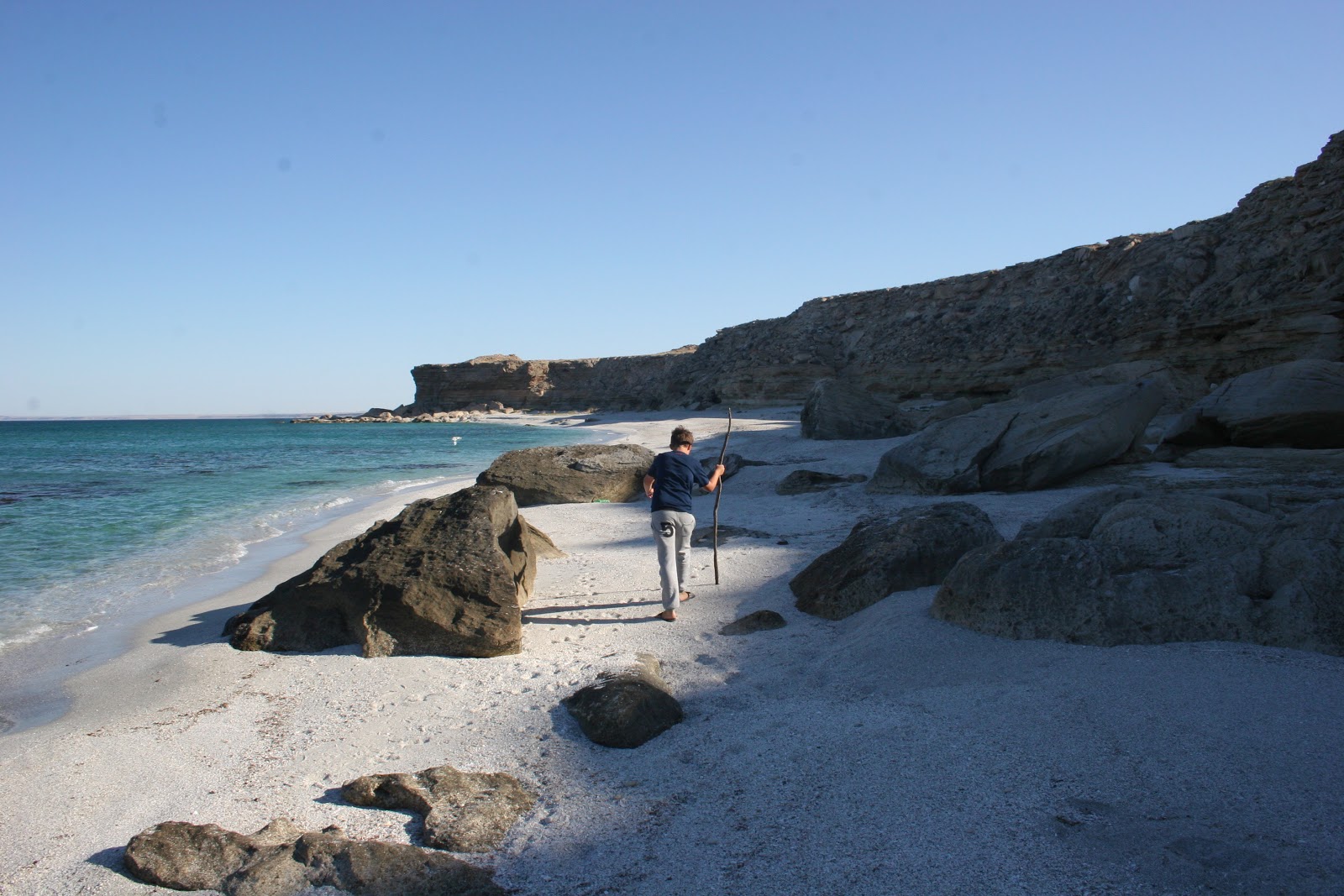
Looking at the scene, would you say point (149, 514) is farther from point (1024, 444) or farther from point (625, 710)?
point (1024, 444)

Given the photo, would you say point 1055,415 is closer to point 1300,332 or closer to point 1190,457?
point 1190,457

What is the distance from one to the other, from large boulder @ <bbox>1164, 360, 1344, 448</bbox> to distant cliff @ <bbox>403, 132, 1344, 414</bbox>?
30.1 feet

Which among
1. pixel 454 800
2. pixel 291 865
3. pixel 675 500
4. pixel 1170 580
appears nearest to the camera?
pixel 291 865

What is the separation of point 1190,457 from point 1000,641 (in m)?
7.32

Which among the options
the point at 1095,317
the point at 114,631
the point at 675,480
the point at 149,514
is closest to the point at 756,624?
the point at 675,480

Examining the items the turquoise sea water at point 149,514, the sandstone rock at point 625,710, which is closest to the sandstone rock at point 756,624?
the sandstone rock at point 625,710

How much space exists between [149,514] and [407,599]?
10.7 m

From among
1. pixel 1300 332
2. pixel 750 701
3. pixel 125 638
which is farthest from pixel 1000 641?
pixel 1300 332

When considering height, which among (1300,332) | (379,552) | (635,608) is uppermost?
(1300,332)

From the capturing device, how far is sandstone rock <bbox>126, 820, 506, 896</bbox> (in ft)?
8.59

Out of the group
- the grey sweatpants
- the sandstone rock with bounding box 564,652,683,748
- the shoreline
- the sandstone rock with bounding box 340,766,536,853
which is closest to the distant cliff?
the grey sweatpants

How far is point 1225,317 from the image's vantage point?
19.9m

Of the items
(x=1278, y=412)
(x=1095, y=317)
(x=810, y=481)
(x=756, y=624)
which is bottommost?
(x=756, y=624)

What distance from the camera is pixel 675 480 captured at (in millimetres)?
6117
